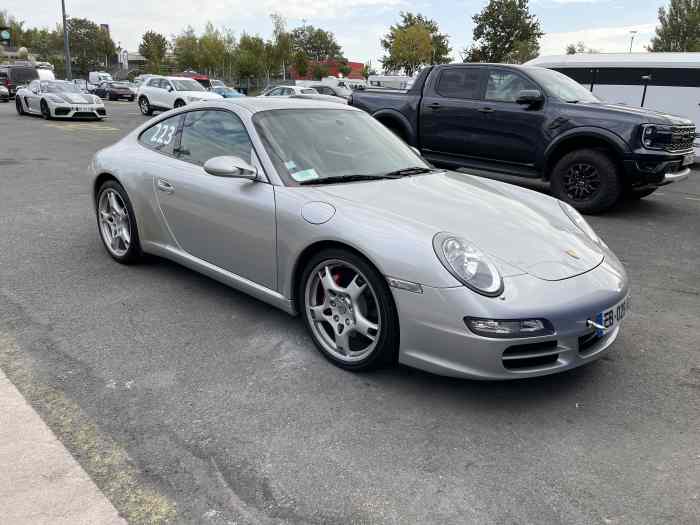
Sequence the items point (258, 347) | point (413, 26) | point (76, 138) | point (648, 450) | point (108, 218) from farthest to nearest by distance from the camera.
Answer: point (413, 26), point (76, 138), point (108, 218), point (258, 347), point (648, 450)

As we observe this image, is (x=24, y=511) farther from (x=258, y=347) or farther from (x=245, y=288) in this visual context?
(x=245, y=288)

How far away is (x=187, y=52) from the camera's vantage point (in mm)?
71312

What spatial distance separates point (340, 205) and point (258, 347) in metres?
0.97

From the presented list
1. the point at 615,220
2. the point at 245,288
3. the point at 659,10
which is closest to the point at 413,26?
the point at 659,10

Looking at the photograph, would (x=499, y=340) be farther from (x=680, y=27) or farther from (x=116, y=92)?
(x=680, y=27)

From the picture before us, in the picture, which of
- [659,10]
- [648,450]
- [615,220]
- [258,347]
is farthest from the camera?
[659,10]

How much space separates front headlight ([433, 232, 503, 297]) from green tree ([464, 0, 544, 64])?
166 feet

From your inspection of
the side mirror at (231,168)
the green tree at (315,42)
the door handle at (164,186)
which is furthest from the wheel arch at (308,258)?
the green tree at (315,42)

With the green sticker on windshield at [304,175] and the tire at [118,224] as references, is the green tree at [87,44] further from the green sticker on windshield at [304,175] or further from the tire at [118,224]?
the green sticker on windshield at [304,175]

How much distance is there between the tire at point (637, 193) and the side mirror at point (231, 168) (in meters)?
5.63

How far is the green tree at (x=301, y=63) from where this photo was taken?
69875 millimetres

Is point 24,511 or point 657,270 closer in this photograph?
point 24,511

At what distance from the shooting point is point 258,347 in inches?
135

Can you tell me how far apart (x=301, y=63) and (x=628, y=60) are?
203 feet
